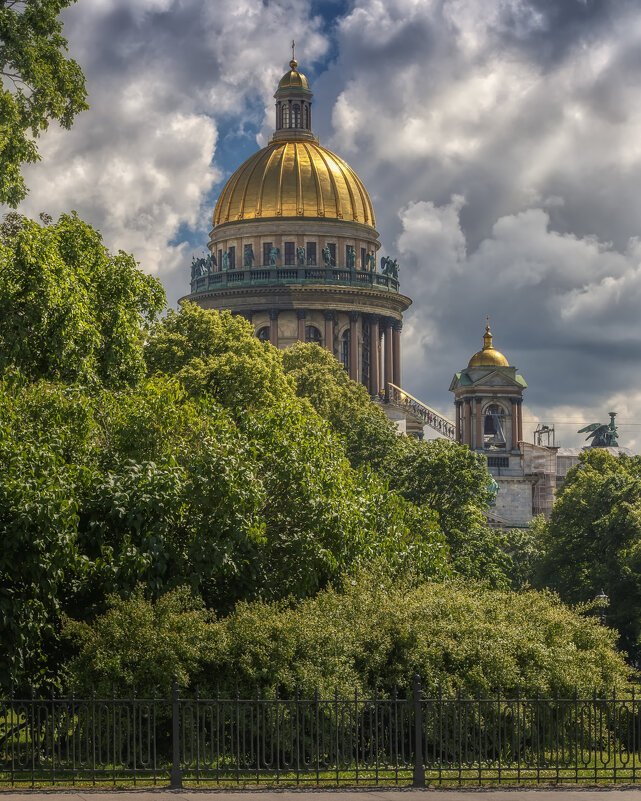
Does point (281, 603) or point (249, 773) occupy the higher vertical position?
point (281, 603)

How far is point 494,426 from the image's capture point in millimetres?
132000

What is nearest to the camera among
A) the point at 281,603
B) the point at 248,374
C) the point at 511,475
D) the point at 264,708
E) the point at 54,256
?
the point at 264,708

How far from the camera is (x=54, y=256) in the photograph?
32312 millimetres

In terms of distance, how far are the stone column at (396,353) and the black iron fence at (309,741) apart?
9875cm

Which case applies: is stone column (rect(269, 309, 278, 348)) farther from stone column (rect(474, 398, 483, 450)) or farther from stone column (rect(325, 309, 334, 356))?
stone column (rect(474, 398, 483, 450))

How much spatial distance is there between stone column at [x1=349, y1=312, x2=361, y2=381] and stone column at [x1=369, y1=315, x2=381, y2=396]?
137 centimetres

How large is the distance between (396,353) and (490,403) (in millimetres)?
9840

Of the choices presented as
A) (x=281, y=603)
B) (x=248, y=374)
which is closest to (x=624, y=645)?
(x=248, y=374)

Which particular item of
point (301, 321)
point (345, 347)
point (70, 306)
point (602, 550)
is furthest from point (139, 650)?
point (345, 347)

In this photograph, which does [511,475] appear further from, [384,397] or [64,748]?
[64,748]

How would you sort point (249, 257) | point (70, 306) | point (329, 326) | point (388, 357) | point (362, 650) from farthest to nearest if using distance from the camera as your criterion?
point (388, 357) → point (249, 257) → point (329, 326) → point (70, 306) → point (362, 650)

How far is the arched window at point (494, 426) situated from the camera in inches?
5103

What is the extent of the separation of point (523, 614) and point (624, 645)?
2626 cm

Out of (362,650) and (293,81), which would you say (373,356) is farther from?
(362,650)
